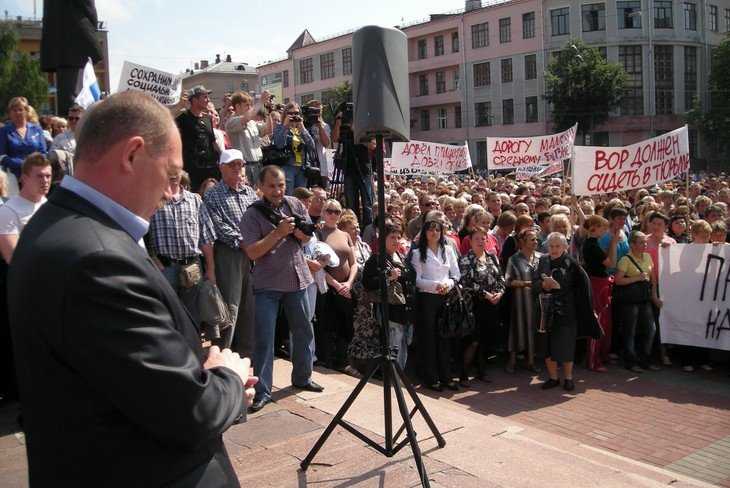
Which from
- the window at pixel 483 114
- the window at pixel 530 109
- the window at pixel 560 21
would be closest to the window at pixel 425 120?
the window at pixel 483 114

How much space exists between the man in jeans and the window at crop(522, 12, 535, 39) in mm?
54941

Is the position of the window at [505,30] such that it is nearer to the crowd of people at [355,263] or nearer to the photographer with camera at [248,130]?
the crowd of people at [355,263]

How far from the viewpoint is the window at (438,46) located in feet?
208

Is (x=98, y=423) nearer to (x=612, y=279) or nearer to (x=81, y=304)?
(x=81, y=304)

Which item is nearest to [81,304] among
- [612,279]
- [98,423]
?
[98,423]

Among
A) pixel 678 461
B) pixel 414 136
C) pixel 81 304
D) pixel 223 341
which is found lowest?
pixel 678 461

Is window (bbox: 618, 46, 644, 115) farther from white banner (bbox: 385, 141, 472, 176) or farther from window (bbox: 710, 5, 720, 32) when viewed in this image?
A: white banner (bbox: 385, 141, 472, 176)

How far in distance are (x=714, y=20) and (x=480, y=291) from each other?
6119 cm

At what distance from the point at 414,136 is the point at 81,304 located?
66.6 m

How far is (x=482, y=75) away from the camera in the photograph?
2397 inches

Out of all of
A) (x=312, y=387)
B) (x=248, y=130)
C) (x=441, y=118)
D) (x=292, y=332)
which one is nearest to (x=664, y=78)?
(x=441, y=118)

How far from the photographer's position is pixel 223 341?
5.65 m

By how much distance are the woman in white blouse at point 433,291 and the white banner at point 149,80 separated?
11.4 ft

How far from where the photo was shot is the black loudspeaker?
415 centimetres
